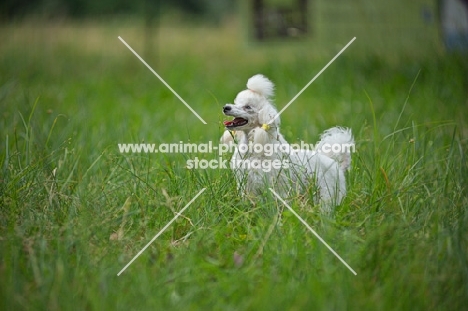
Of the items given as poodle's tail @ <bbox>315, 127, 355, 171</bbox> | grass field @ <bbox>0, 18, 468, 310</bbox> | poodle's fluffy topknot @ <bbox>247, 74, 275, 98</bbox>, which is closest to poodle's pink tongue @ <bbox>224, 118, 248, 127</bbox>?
poodle's fluffy topknot @ <bbox>247, 74, 275, 98</bbox>

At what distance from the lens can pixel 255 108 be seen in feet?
11.0

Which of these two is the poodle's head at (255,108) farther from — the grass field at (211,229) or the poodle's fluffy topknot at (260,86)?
the grass field at (211,229)

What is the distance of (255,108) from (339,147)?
66 cm

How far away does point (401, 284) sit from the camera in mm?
2555

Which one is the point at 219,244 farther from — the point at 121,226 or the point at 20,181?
the point at 20,181

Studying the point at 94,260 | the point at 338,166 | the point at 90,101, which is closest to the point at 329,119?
the point at 338,166

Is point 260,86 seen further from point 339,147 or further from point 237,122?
point 339,147

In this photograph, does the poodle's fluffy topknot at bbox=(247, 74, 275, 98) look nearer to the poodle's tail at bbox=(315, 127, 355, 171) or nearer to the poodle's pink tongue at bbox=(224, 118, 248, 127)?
the poodle's pink tongue at bbox=(224, 118, 248, 127)

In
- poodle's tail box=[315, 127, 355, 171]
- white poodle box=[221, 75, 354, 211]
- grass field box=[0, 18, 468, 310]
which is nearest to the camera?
grass field box=[0, 18, 468, 310]

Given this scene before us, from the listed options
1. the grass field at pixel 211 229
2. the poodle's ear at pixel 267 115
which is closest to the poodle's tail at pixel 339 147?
the grass field at pixel 211 229

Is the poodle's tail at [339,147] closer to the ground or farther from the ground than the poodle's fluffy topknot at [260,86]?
closer to the ground

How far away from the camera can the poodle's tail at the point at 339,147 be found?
370 cm

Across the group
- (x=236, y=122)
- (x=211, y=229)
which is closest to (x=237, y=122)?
(x=236, y=122)

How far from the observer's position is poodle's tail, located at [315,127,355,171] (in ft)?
12.1
